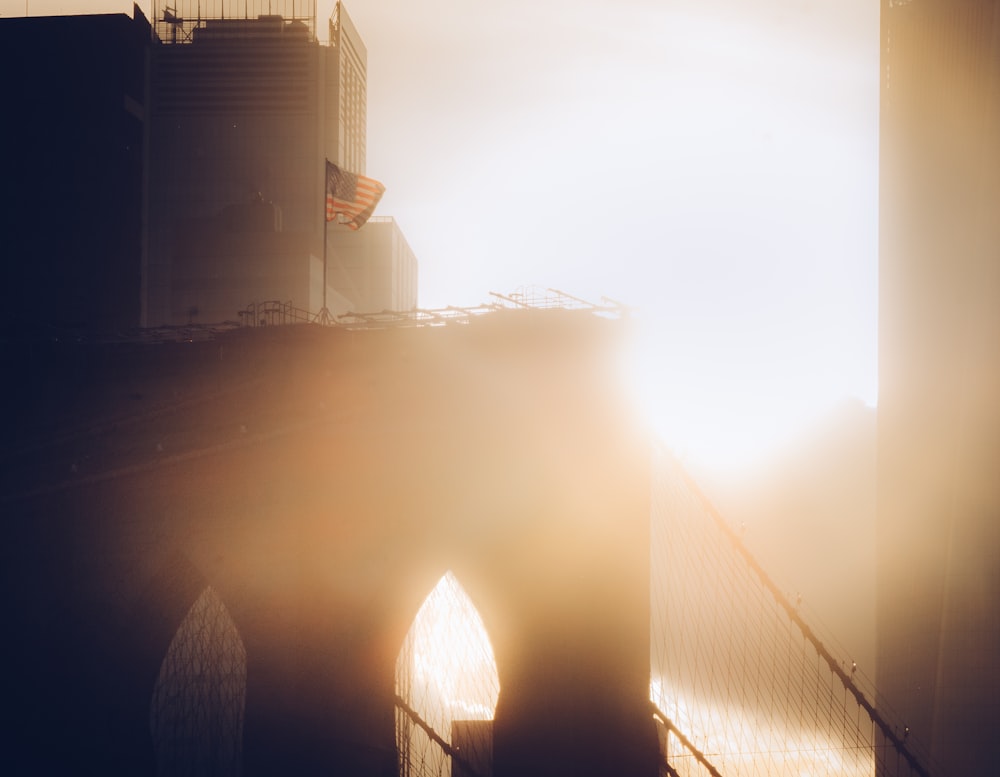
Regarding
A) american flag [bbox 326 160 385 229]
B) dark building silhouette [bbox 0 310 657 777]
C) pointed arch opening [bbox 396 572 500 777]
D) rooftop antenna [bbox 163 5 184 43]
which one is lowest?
pointed arch opening [bbox 396 572 500 777]

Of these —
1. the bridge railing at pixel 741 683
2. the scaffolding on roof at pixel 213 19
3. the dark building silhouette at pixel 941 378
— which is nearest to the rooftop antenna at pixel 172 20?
the scaffolding on roof at pixel 213 19

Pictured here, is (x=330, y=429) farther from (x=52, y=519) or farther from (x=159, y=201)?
(x=159, y=201)

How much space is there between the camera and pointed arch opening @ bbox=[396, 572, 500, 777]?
23859mm

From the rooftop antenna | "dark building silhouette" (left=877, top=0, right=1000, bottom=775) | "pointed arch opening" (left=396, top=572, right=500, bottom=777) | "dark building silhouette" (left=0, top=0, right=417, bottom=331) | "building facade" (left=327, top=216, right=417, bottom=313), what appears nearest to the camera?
"pointed arch opening" (left=396, top=572, right=500, bottom=777)

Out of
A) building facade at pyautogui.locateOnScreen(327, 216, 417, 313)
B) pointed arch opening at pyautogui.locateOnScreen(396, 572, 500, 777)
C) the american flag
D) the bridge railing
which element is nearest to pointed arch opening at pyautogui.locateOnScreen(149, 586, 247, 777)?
pointed arch opening at pyautogui.locateOnScreen(396, 572, 500, 777)

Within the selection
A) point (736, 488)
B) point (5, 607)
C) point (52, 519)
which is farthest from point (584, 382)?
point (736, 488)

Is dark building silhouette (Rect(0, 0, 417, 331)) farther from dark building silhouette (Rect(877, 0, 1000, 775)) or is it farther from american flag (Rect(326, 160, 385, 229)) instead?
dark building silhouette (Rect(877, 0, 1000, 775))

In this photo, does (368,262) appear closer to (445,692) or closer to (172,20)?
(172,20)

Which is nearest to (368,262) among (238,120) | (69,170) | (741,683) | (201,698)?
(238,120)

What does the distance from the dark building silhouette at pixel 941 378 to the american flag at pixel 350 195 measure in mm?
29591

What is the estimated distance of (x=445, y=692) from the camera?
3019 cm

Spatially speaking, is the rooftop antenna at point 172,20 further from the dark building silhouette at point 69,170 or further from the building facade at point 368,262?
the building facade at point 368,262

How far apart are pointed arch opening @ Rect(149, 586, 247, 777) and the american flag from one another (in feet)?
35.4

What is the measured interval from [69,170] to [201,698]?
27.6m
